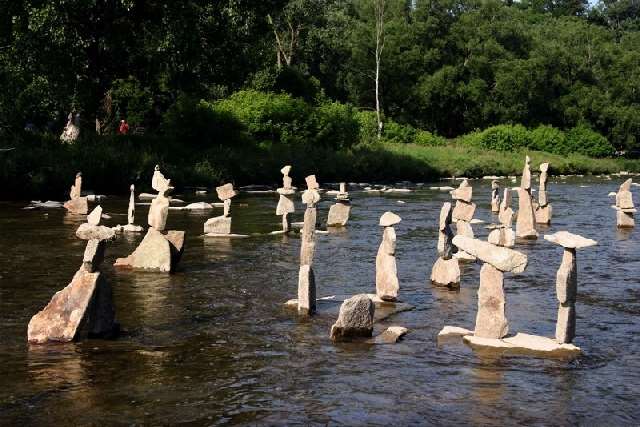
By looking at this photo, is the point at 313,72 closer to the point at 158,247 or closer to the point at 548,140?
the point at 548,140

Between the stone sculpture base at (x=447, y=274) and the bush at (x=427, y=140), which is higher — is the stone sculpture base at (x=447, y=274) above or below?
below

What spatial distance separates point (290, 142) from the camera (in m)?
59.2

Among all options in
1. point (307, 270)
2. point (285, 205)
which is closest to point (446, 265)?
point (307, 270)

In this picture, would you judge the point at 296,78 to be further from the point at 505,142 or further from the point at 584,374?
the point at 584,374

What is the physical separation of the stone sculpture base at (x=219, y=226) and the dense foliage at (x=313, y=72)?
15942 millimetres

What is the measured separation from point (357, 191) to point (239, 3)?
1181 cm

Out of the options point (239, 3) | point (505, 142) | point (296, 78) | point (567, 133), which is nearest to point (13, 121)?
point (239, 3)

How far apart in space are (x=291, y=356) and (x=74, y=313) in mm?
3208

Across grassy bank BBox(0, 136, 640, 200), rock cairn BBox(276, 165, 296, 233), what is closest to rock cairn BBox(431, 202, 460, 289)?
rock cairn BBox(276, 165, 296, 233)

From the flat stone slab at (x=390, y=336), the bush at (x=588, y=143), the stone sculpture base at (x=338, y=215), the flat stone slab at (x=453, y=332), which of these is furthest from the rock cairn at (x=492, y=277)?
the bush at (x=588, y=143)

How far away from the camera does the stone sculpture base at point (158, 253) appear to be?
66.0 ft

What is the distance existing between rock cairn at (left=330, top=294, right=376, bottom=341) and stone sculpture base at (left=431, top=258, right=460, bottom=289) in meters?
5.09

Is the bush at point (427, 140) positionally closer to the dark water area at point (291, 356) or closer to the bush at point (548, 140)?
the bush at point (548, 140)

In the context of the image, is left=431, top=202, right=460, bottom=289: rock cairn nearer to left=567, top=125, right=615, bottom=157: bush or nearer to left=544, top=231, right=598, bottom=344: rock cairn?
left=544, top=231, right=598, bottom=344: rock cairn
